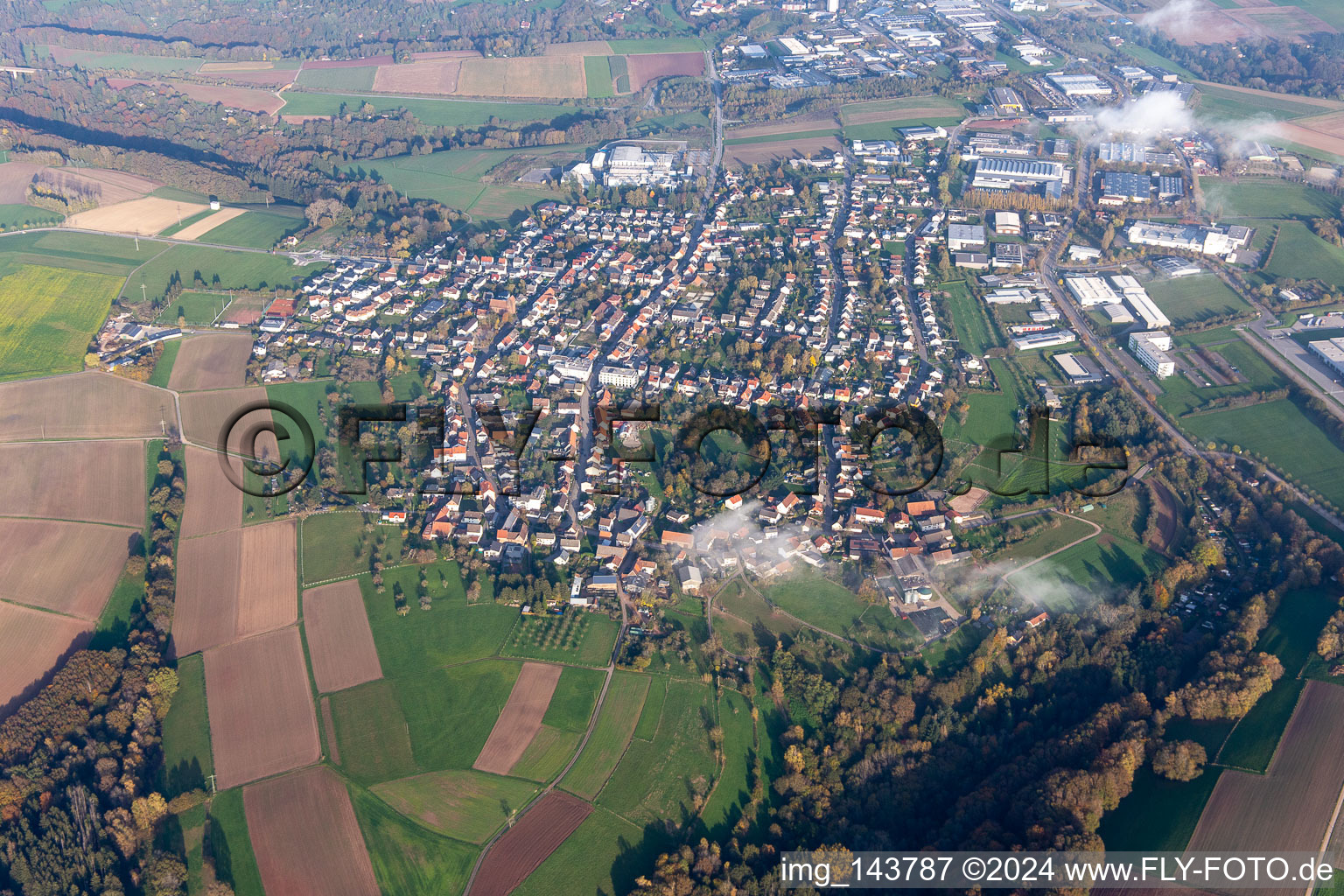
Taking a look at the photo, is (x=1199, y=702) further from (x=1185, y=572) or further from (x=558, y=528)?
(x=558, y=528)

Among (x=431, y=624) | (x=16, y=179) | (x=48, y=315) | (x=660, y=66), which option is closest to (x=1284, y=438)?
(x=431, y=624)

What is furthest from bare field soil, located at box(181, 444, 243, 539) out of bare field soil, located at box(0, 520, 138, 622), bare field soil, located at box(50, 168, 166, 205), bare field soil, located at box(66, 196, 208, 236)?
bare field soil, located at box(50, 168, 166, 205)

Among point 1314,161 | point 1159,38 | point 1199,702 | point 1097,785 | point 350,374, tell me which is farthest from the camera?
point 1159,38

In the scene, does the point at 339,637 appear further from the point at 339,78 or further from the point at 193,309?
the point at 339,78

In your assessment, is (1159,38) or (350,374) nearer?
(350,374)

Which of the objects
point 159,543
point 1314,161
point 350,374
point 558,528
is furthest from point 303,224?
point 1314,161

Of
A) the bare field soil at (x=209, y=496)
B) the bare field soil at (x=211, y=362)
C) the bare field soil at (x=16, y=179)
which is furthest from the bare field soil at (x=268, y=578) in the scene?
the bare field soil at (x=16, y=179)
